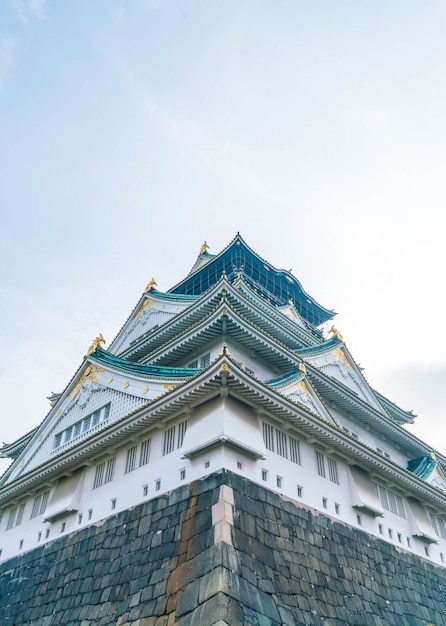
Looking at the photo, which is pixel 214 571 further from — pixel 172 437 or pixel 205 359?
pixel 205 359

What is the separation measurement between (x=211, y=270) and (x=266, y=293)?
3548 millimetres

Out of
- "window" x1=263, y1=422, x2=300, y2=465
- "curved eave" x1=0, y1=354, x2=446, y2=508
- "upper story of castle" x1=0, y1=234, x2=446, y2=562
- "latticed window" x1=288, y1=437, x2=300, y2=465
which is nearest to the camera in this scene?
"curved eave" x1=0, y1=354, x2=446, y2=508

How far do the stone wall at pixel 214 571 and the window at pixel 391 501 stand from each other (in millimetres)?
1913

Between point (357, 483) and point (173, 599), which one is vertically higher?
point (357, 483)

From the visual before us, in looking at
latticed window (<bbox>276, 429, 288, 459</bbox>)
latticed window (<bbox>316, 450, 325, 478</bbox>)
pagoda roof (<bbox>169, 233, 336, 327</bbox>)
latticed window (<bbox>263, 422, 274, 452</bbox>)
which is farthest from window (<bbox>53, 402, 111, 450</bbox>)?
pagoda roof (<bbox>169, 233, 336, 327</bbox>)

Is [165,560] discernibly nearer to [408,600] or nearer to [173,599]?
[173,599]

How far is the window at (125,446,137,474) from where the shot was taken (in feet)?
54.8

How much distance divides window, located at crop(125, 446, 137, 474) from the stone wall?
4.67ft

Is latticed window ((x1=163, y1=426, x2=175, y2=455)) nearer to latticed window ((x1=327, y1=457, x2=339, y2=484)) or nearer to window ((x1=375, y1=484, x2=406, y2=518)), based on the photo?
latticed window ((x1=327, y1=457, x2=339, y2=484))

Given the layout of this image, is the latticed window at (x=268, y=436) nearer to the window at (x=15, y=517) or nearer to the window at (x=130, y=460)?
the window at (x=130, y=460)

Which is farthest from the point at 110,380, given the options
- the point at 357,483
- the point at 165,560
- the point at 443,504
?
the point at 443,504

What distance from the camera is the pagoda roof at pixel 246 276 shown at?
1278 inches

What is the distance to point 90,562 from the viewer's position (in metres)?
15.4

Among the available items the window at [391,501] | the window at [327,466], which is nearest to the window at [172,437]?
the window at [327,466]
